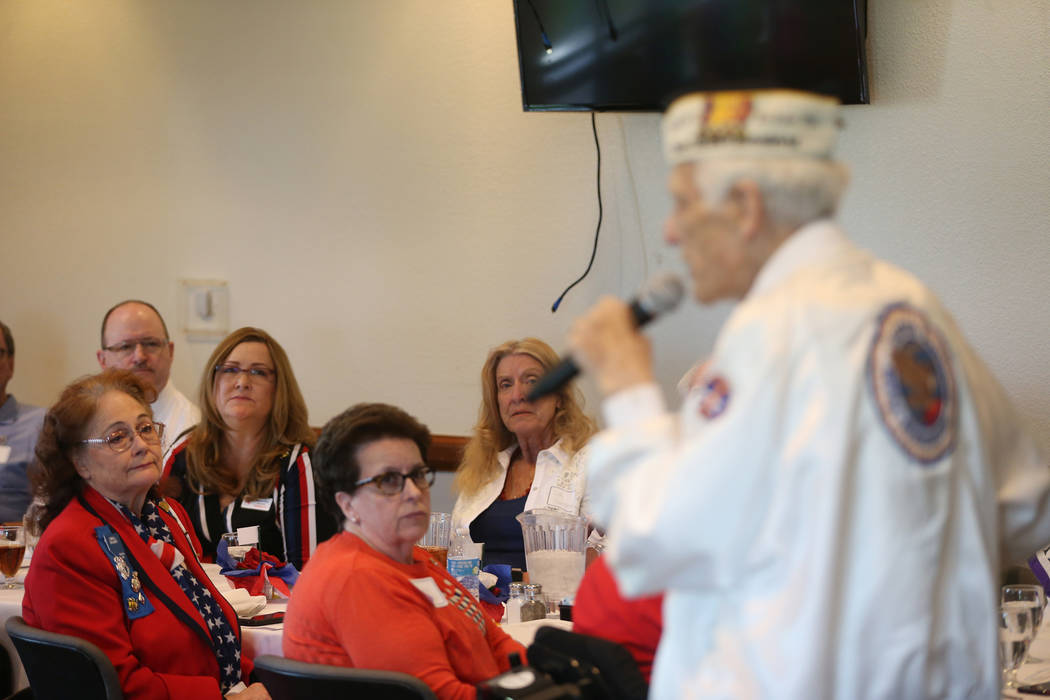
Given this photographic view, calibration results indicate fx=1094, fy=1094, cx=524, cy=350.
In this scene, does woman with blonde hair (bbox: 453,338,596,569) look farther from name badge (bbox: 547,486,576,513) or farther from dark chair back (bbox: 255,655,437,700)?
dark chair back (bbox: 255,655,437,700)

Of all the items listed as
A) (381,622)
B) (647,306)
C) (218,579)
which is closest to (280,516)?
(218,579)

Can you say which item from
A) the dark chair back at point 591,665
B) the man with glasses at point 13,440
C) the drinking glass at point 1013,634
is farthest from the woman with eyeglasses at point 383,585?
the man with glasses at point 13,440

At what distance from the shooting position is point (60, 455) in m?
2.61

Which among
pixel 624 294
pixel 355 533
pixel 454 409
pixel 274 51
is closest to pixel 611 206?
pixel 624 294

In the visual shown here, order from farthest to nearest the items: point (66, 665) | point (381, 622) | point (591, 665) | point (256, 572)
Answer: point (256, 572), point (66, 665), point (381, 622), point (591, 665)

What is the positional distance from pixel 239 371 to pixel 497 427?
0.95 metres

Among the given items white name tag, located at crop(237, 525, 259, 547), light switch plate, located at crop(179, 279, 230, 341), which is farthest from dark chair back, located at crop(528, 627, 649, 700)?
light switch plate, located at crop(179, 279, 230, 341)

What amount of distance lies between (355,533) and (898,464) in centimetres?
134

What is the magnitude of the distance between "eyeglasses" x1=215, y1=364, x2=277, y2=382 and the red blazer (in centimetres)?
129

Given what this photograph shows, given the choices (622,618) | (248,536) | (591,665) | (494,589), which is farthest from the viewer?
(248,536)

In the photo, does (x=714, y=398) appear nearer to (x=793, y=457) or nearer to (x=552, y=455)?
(x=793, y=457)

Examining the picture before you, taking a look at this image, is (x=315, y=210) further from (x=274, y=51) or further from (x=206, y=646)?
(x=206, y=646)

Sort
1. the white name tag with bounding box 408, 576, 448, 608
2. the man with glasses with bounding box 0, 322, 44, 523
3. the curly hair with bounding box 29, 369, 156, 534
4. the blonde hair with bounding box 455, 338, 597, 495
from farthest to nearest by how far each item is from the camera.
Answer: the man with glasses with bounding box 0, 322, 44, 523 → the blonde hair with bounding box 455, 338, 597, 495 → the curly hair with bounding box 29, 369, 156, 534 → the white name tag with bounding box 408, 576, 448, 608

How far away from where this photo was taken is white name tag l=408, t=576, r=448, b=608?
7.22ft
